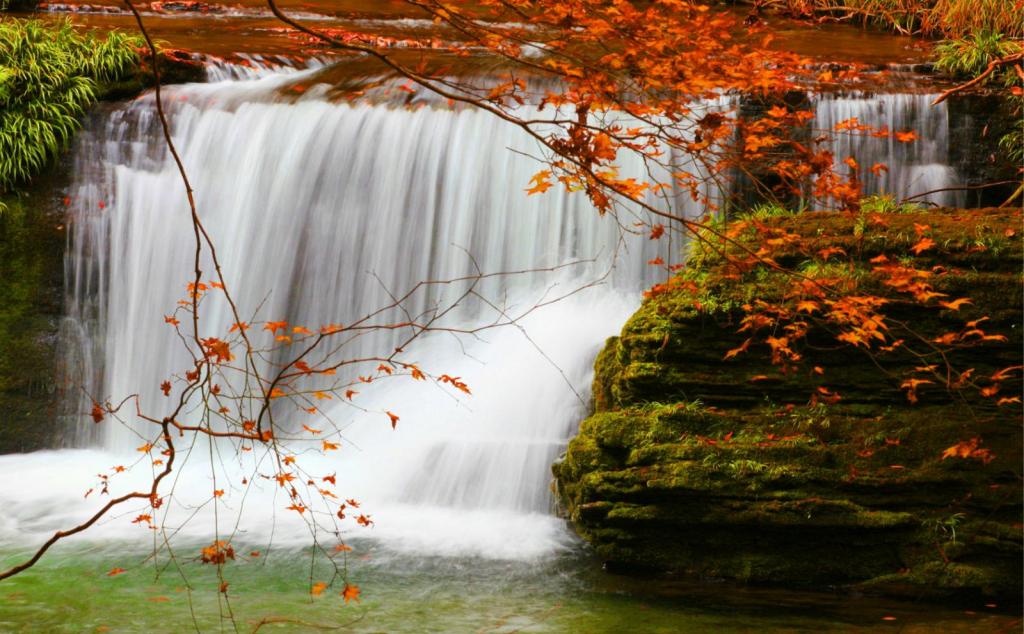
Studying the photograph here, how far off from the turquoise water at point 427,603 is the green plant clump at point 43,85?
4328 millimetres

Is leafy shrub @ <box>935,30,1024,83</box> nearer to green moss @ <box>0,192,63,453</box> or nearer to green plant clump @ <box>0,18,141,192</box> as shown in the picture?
green plant clump @ <box>0,18,141,192</box>

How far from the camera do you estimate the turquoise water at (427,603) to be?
488 cm

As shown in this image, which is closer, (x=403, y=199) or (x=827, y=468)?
(x=827, y=468)

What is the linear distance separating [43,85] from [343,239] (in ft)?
10.0

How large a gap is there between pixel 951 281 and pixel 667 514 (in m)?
1.99

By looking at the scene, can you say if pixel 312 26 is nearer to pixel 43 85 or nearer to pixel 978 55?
pixel 43 85

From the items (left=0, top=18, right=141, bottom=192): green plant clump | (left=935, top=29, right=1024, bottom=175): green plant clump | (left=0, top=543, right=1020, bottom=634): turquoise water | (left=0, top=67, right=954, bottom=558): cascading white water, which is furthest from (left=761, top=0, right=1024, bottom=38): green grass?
(left=0, top=18, right=141, bottom=192): green plant clump

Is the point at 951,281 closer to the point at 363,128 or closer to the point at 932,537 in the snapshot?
the point at 932,537

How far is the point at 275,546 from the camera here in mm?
6105

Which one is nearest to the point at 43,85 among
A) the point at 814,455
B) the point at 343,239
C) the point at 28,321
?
the point at 28,321

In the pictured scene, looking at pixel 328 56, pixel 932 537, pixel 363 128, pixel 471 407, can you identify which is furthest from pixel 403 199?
pixel 932 537

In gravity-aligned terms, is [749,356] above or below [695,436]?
above

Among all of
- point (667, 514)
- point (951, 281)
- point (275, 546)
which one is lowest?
point (275, 546)

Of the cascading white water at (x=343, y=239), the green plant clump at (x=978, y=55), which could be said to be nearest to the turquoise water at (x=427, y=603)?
the cascading white water at (x=343, y=239)
